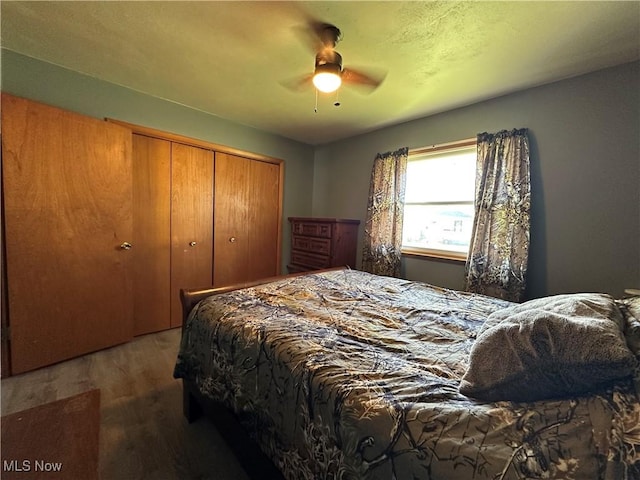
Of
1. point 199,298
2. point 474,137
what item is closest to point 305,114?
point 474,137

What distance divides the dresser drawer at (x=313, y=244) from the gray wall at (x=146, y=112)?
0.87 feet

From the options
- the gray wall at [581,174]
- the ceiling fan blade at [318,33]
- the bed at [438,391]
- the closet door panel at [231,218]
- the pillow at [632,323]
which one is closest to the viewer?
the bed at [438,391]

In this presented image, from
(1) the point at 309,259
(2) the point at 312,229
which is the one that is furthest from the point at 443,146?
(1) the point at 309,259

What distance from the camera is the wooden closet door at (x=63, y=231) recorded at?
1.88m

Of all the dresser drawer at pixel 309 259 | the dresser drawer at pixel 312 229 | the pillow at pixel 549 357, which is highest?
the dresser drawer at pixel 312 229

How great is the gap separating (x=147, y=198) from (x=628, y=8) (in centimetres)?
369

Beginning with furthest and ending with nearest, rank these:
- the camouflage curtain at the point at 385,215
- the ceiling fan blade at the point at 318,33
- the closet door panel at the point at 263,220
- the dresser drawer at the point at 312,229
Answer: the closet door panel at the point at 263,220 < the dresser drawer at the point at 312,229 < the camouflage curtain at the point at 385,215 < the ceiling fan blade at the point at 318,33

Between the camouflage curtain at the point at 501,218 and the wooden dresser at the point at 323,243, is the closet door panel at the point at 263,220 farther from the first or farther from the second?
the camouflage curtain at the point at 501,218

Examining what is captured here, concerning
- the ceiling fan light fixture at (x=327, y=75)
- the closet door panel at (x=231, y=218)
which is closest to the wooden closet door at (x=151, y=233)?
the closet door panel at (x=231, y=218)

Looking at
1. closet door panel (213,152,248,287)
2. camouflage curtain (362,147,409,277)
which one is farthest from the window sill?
closet door panel (213,152,248,287)

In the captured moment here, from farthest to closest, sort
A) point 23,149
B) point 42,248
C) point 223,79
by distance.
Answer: point 223,79, point 42,248, point 23,149

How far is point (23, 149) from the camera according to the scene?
1.87 meters

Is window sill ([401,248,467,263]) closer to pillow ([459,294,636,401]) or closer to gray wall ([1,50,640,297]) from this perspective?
gray wall ([1,50,640,297])

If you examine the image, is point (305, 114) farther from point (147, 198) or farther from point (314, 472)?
point (314, 472)
